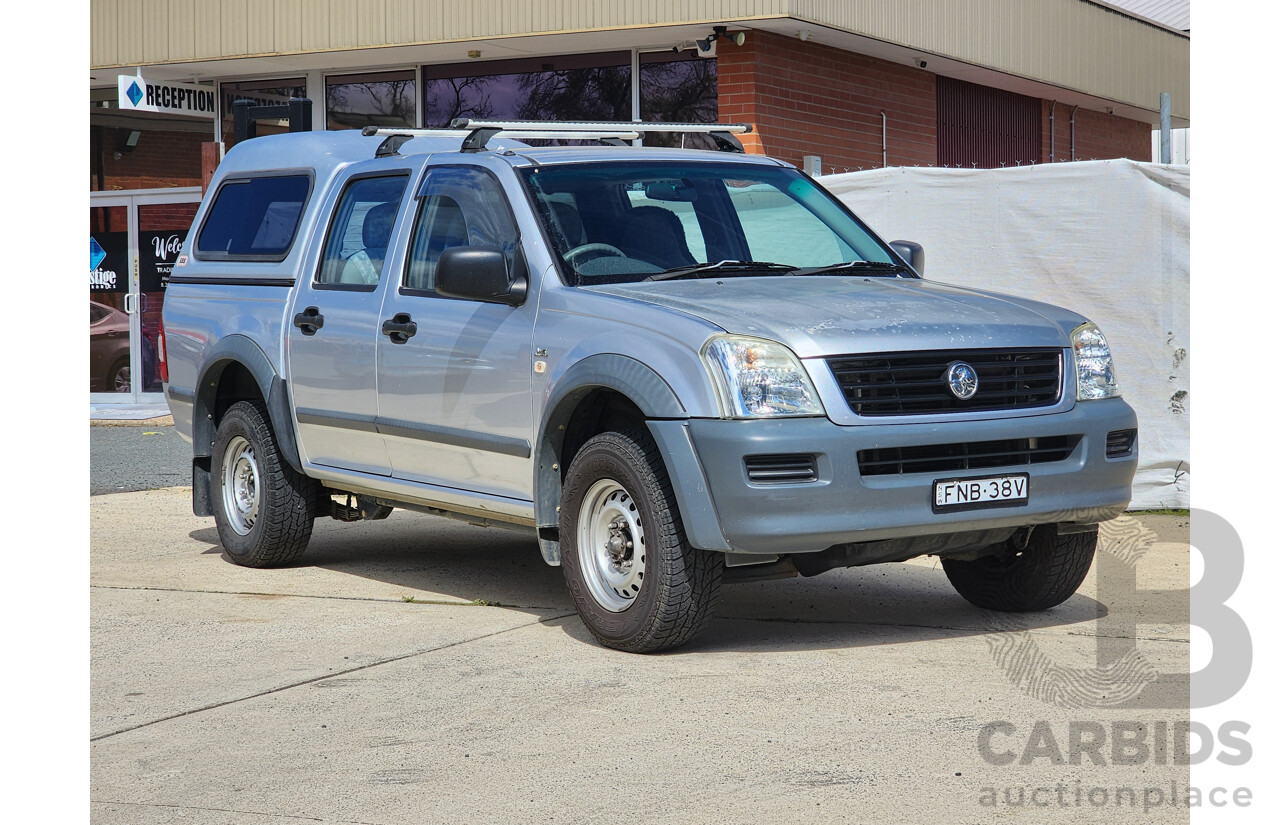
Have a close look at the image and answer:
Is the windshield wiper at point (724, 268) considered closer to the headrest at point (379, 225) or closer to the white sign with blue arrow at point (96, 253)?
the headrest at point (379, 225)

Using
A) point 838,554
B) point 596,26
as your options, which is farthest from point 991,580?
point 596,26

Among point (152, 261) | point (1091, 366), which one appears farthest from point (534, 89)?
point (1091, 366)

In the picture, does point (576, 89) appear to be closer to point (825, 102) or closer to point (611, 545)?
point (825, 102)

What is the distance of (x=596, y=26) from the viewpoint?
47.1ft

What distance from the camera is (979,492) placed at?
587 cm

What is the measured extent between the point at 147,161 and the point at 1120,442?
1477cm

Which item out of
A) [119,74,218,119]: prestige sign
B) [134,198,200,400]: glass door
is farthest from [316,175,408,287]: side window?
[134,198,200,400]: glass door

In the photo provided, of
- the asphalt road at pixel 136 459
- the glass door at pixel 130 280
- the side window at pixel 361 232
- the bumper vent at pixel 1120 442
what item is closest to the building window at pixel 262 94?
the glass door at pixel 130 280

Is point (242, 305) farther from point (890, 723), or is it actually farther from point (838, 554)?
point (890, 723)

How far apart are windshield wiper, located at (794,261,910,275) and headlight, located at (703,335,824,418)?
1.24 metres

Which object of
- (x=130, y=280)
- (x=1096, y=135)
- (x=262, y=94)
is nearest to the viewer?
(x=262, y=94)

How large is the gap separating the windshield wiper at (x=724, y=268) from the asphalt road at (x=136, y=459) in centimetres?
639

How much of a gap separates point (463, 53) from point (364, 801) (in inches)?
489

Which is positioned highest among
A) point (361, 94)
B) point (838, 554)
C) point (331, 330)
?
point (361, 94)
